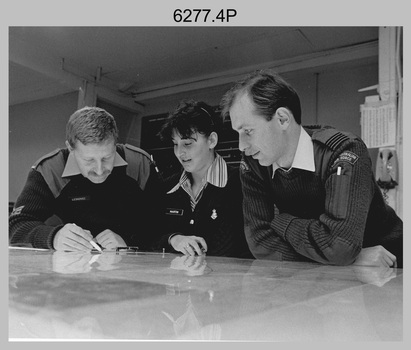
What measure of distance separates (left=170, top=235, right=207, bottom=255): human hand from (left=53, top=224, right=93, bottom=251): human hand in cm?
20

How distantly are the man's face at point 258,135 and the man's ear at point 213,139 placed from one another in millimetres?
161

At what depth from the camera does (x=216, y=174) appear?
104cm

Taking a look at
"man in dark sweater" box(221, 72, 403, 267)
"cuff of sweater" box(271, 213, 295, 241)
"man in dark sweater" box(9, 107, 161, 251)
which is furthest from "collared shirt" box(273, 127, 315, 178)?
"man in dark sweater" box(9, 107, 161, 251)

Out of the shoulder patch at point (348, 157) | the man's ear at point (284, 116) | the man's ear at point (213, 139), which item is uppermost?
the man's ear at point (284, 116)

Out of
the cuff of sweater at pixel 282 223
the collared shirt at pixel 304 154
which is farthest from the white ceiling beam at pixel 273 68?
the cuff of sweater at pixel 282 223

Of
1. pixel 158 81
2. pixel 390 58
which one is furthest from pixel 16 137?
pixel 390 58

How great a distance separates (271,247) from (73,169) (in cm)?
56

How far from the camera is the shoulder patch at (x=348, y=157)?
76cm

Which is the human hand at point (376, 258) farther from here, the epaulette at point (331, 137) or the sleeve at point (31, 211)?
the sleeve at point (31, 211)

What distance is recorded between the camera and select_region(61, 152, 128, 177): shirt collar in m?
1.10

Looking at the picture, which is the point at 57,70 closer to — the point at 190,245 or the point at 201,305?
the point at 190,245

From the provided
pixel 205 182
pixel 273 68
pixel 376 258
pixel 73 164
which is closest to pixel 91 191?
pixel 73 164

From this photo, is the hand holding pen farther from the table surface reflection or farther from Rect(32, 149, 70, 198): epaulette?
the table surface reflection

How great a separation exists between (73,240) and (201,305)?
65cm
